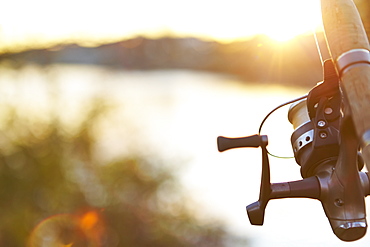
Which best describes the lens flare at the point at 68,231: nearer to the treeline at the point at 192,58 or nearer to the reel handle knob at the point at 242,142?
the reel handle knob at the point at 242,142

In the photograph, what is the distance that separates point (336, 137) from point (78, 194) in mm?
3573

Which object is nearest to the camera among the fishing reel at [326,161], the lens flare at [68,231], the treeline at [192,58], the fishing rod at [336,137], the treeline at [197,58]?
the fishing rod at [336,137]

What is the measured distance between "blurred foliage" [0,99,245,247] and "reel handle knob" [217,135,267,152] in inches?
128

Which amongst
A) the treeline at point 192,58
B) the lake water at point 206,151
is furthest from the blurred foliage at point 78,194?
the treeline at point 192,58

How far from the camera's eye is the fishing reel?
0.85 meters

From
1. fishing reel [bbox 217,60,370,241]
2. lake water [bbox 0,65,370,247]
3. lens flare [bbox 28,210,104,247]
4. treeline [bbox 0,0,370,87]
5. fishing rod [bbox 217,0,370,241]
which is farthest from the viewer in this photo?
treeline [bbox 0,0,370,87]

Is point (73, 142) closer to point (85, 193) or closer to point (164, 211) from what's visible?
point (85, 193)

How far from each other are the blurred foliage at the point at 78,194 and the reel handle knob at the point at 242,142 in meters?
3.26

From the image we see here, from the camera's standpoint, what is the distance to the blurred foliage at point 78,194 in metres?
4.09

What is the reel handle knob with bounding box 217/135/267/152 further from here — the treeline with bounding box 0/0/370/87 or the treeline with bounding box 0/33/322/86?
the treeline with bounding box 0/33/322/86

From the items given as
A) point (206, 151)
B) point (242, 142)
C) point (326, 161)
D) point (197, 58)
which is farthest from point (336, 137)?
point (197, 58)

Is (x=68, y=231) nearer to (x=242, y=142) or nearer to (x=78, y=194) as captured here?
(x=78, y=194)

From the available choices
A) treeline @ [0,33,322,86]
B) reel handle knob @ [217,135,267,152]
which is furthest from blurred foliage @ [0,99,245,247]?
treeline @ [0,33,322,86]

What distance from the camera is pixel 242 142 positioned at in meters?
0.95
